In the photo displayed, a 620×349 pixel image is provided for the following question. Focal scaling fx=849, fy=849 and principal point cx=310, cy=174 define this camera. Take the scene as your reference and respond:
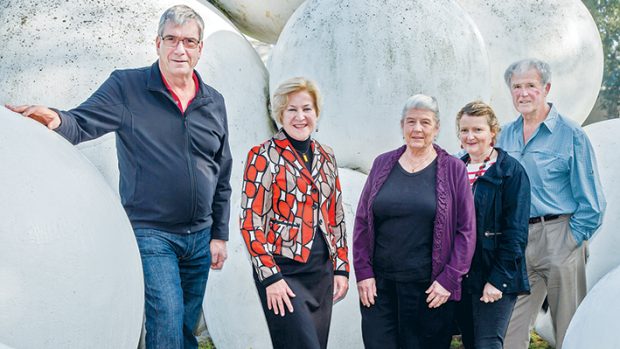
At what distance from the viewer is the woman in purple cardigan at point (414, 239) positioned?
129 inches

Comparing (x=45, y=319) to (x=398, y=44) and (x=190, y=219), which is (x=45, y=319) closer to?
(x=190, y=219)

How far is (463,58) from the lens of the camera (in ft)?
15.0

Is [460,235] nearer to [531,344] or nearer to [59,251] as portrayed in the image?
[59,251]

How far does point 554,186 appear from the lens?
3826 millimetres

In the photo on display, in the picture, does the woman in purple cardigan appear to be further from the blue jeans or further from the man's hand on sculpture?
the man's hand on sculpture

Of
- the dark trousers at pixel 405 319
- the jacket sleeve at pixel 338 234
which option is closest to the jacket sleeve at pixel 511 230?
the dark trousers at pixel 405 319

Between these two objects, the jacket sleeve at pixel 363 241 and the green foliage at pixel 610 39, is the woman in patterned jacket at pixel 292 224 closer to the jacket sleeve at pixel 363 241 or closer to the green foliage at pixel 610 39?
the jacket sleeve at pixel 363 241

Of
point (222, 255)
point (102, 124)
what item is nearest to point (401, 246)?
point (222, 255)

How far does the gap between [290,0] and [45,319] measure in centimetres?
353

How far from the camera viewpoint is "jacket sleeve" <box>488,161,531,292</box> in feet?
11.1

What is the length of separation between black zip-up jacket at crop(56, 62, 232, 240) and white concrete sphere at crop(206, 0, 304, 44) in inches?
101

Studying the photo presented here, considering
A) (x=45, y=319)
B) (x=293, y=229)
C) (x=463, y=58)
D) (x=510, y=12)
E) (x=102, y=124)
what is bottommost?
(x=45, y=319)

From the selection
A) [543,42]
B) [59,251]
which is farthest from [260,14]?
[59,251]

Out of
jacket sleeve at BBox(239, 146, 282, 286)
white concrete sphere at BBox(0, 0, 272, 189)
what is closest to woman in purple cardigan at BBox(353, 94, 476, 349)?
jacket sleeve at BBox(239, 146, 282, 286)
